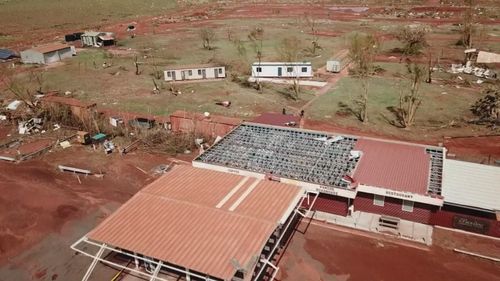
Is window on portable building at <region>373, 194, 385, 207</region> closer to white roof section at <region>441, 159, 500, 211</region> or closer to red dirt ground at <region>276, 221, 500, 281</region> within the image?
red dirt ground at <region>276, 221, 500, 281</region>

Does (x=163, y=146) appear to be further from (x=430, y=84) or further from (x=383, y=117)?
(x=430, y=84)

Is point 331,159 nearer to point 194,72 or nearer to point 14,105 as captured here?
point 194,72

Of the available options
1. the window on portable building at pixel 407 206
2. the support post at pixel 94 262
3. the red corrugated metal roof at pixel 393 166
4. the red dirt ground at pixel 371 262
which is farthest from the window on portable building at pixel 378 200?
the support post at pixel 94 262

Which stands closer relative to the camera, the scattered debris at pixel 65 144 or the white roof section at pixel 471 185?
the white roof section at pixel 471 185

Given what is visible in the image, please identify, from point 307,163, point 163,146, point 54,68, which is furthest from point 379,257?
point 54,68

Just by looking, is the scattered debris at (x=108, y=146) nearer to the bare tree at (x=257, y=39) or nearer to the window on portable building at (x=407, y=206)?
the window on portable building at (x=407, y=206)

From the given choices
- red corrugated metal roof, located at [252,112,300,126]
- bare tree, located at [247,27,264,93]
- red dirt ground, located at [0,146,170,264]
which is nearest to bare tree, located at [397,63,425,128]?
red corrugated metal roof, located at [252,112,300,126]

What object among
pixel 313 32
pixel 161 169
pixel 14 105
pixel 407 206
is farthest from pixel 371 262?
pixel 313 32
